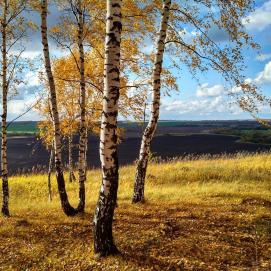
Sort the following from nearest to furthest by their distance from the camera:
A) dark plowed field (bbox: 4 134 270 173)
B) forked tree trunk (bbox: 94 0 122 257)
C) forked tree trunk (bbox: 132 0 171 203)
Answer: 1. forked tree trunk (bbox: 94 0 122 257)
2. forked tree trunk (bbox: 132 0 171 203)
3. dark plowed field (bbox: 4 134 270 173)

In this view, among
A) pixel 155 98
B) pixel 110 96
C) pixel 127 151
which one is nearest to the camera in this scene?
pixel 110 96

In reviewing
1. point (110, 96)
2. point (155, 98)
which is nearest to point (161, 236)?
point (110, 96)

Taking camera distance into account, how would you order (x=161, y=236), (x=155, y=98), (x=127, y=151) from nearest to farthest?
1. (x=161, y=236)
2. (x=155, y=98)
3. (x=127, y=151)

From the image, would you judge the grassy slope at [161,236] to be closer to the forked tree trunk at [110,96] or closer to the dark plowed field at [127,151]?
the forked tree trunk at [110,96]

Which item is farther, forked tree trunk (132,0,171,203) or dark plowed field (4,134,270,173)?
dark plowed field (4,134,270,173)

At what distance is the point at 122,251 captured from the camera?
1030cm

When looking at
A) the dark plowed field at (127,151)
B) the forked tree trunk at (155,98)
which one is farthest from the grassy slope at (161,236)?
the dark plowed field at (127,151)

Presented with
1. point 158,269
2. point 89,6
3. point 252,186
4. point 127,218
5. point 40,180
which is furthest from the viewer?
point 40,180

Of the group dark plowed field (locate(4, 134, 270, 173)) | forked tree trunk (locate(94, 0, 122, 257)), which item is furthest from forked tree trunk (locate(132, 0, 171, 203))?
dark plowed field (locate(4, 134, 270, 173))

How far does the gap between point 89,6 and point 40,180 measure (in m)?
19.9

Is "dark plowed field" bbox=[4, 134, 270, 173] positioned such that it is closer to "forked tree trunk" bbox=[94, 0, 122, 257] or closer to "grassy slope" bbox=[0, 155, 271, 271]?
"grassy slope" bbox=[0, 155, 271, 271]

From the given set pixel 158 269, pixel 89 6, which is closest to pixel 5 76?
pixel 89 6

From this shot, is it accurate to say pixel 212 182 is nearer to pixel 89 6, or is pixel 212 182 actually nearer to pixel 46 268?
pixel 89 6

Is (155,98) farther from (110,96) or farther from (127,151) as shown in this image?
(127,151)
